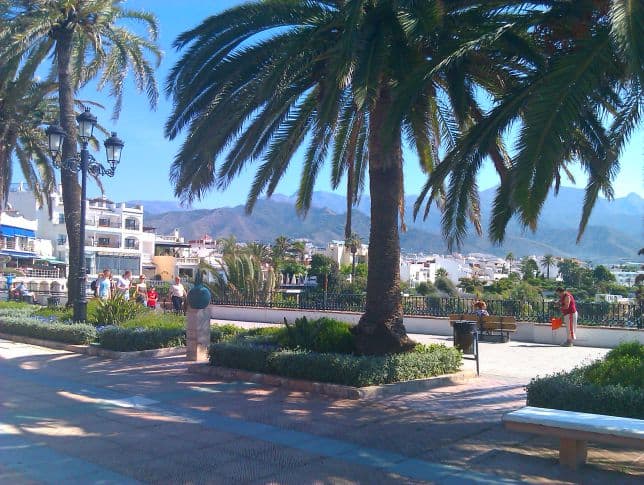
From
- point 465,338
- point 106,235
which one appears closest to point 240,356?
point 465,338

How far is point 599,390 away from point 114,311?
12.2 meters

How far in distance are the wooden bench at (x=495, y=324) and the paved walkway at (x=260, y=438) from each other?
655 centimetres

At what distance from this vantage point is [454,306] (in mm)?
20031

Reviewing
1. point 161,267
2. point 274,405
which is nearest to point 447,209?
point 274,405

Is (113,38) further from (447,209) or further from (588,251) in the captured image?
(588,251)

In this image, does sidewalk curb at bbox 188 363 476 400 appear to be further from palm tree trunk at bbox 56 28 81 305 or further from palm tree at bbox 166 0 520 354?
palm tree trunk at bbox 56 28 81 305

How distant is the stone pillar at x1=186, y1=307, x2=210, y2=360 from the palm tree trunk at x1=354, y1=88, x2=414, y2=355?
3.54m

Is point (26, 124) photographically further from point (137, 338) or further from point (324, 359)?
point (324, 359)

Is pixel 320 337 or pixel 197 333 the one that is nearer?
pixel 320 337

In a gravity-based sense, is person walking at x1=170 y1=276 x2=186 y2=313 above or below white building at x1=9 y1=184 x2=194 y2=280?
below

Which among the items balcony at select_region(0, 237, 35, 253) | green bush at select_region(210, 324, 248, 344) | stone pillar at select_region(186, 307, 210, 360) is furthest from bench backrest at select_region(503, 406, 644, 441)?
balcony at select_region(0, 237, 35, 253)

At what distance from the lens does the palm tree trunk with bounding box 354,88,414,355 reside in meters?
10.7

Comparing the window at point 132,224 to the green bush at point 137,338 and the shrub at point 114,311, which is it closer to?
the shrub at point 114,311

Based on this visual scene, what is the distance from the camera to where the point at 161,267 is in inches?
3270
